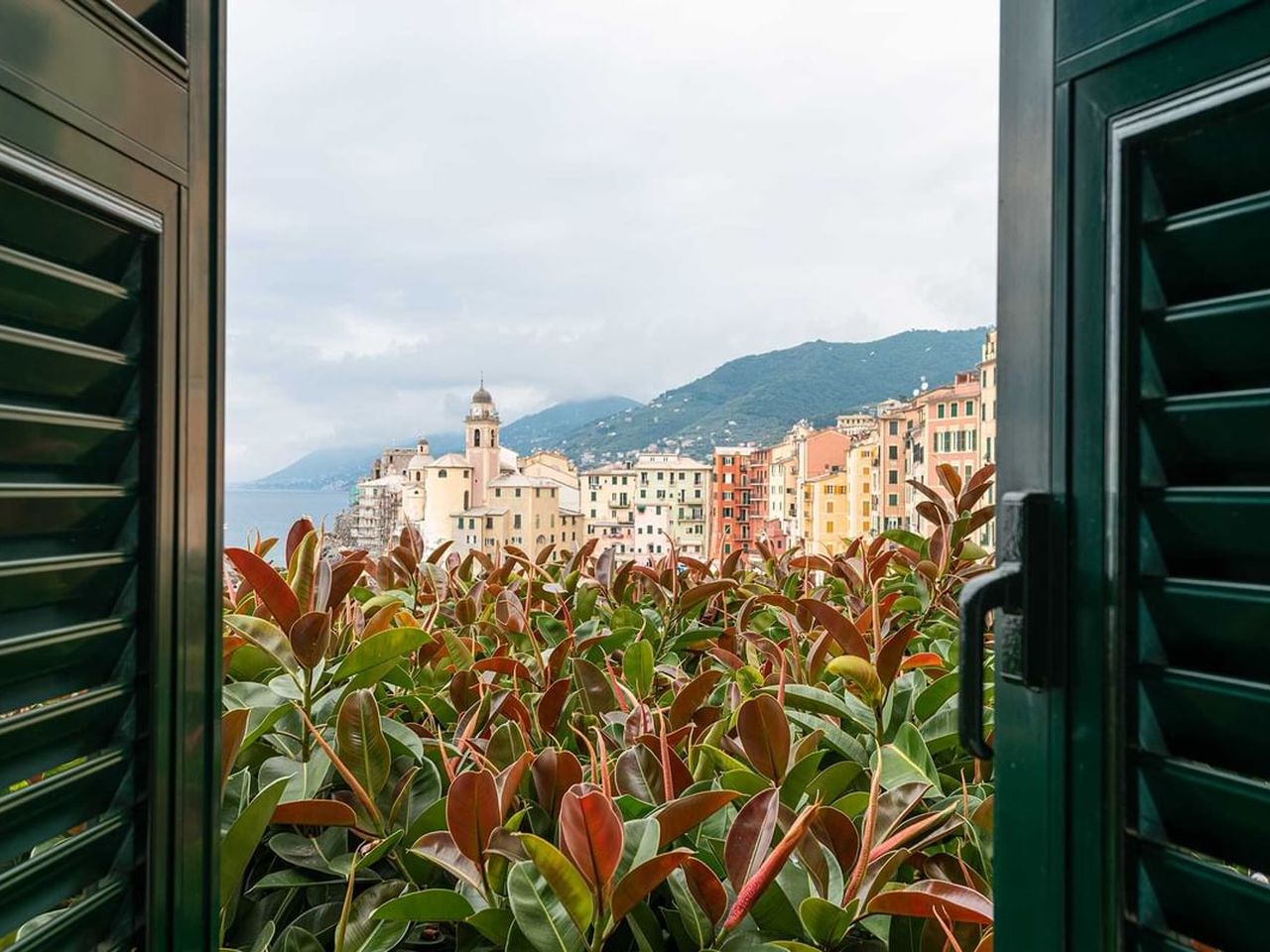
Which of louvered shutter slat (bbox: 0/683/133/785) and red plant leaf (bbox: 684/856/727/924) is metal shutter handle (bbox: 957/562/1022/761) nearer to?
red plant leaf (bbox: 684/856/727/924)

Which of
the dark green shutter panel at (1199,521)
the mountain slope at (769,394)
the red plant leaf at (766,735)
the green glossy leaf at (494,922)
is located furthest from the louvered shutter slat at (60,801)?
the mountain slope at (769,394)

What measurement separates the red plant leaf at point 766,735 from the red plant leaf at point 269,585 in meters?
0.48

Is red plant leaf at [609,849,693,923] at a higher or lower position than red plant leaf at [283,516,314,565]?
lower

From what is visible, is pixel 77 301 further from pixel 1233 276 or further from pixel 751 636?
pixel 751 636

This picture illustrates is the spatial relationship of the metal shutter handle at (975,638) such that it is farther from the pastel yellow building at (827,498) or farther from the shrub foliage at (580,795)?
the pastel yellow building at (827,498)

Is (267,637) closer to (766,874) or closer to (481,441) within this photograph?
(766,874)

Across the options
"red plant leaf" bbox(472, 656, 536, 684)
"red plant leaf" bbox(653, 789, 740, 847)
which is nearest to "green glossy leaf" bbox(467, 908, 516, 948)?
"red plant leaf" bbox(653, 789, 740, 847)

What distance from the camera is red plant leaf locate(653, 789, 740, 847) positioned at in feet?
1.96

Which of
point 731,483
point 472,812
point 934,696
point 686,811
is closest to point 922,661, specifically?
point 934,696

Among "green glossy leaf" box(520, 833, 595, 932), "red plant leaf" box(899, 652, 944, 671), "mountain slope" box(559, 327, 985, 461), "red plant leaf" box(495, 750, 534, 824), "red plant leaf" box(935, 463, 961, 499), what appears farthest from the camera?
"mountain slope" box(559, 327, 985, 461)

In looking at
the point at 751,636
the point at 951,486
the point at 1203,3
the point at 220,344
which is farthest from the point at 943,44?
the point at 220,344

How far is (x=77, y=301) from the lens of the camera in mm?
478

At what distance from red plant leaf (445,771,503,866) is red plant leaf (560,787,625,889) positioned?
0.09m

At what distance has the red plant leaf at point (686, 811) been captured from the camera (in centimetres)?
60
